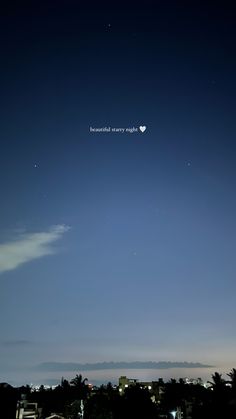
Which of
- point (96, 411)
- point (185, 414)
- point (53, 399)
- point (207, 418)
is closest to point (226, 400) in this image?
point (207, 418)

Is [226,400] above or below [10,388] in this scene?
below

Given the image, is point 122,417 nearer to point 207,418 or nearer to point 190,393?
point 190,393

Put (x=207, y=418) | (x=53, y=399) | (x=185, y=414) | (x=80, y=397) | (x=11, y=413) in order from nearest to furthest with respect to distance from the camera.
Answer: (x=11, y=413), (x=207, y=418), (x=185, y=414), (x=80, y=397), (x=53, y=399)

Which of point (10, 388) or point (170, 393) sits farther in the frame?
point (170, 393)

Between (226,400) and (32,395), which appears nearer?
(226,400)

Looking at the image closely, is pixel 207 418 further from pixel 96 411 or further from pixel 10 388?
pixel 96 411

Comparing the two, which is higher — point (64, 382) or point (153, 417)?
point (64, 382)

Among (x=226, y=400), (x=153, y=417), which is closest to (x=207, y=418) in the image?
(x=226, y=400)

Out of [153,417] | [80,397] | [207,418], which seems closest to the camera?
[207,418]

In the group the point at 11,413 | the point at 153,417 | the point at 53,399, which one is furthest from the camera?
the point at 53,399
